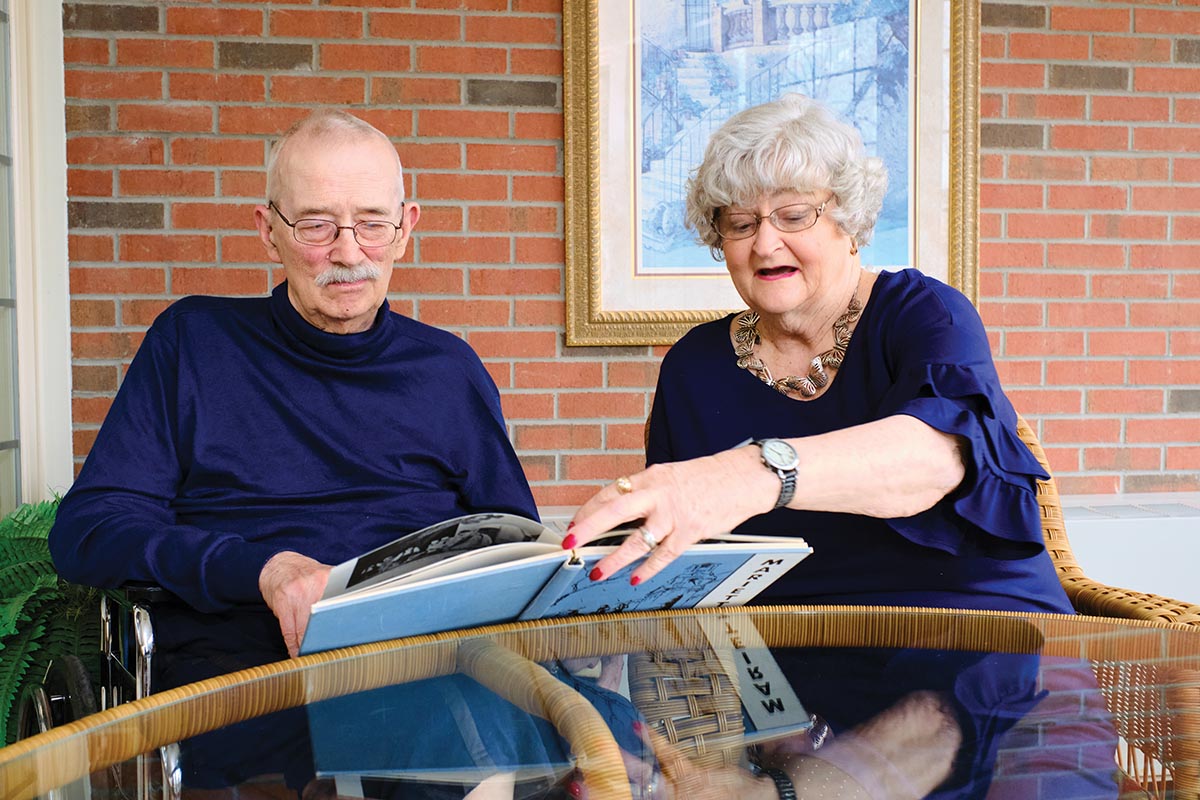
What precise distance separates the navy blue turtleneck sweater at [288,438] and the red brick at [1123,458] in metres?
1.96

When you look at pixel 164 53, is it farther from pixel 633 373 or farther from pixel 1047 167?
pixel 1047 167

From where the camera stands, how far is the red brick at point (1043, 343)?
3.18 meters

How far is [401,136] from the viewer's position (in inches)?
115

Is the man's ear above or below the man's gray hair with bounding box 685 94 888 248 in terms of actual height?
below

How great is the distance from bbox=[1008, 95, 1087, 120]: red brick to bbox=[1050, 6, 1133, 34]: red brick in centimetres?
20

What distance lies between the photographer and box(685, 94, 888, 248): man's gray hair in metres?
1.76

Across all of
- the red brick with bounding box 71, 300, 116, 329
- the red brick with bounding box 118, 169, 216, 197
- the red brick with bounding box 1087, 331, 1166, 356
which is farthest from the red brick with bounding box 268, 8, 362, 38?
the red brick with bounding box 1087, 331, 1166, 356

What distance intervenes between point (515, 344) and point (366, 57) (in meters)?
0.87

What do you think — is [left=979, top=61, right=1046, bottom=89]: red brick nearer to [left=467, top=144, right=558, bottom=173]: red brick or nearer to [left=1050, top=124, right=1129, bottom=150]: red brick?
[left=1050, top=124, right=1129, bottom=150]: red brick

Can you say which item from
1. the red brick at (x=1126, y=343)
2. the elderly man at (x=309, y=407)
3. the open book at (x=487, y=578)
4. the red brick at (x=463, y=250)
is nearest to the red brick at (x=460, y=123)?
the red brick at (x=463, y=250)

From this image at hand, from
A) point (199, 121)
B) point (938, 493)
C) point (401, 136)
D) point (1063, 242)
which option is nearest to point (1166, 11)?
point (1063, 242)

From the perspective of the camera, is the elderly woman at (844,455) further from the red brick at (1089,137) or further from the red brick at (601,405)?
the red brick at (1089,137)

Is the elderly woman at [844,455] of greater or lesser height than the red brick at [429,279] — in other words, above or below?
below

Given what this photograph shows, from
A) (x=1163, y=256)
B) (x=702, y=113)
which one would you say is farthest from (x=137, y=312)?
(x=1163, y=256)
